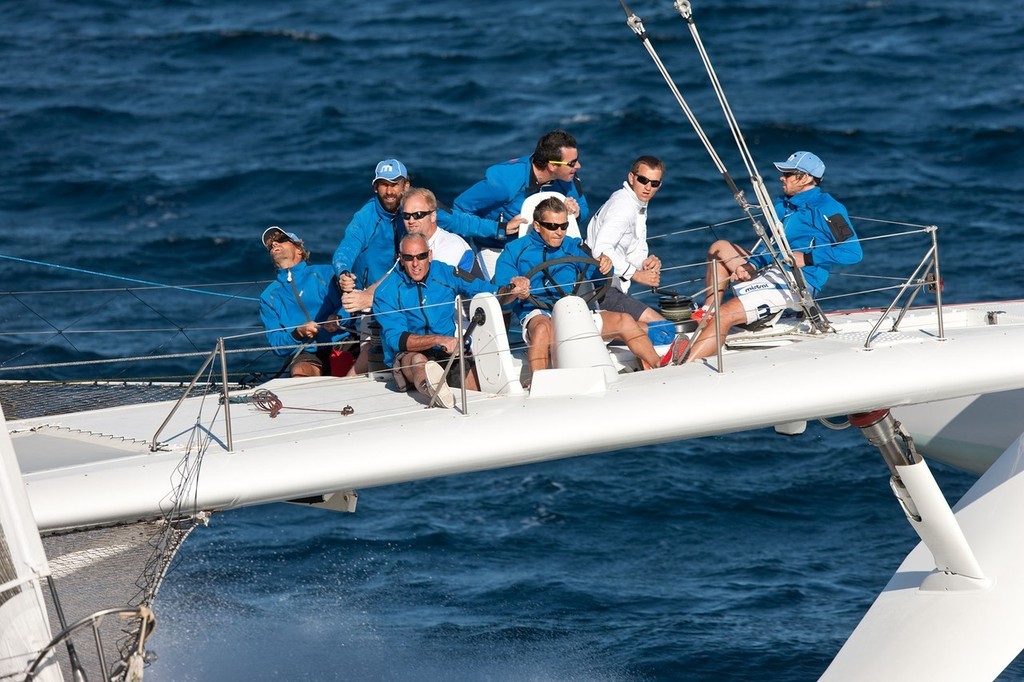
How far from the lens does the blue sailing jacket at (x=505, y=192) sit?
810cm

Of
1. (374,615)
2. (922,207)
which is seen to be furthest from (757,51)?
(374,615)

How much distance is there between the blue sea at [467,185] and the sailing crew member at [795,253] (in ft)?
1.61

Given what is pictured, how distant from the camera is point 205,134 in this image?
19.7 metres

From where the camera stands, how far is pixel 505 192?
811cm

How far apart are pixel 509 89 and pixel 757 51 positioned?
402cm

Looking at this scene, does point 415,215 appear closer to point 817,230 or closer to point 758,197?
point 758,197

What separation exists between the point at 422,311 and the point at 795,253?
2106 millimetres

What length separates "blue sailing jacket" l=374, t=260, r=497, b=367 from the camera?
7188mm

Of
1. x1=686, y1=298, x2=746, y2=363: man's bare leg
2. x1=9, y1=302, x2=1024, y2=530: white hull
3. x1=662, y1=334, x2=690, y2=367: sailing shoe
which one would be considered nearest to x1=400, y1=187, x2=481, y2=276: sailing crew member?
x1=9, y1=302, x2=1024, y2=530: white hull

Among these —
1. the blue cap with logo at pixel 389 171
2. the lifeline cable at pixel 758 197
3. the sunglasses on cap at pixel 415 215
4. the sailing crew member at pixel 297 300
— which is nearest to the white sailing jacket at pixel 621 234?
the lifeline cable at pixel 758 197

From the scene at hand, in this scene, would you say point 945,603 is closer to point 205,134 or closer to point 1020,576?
point 1020,576

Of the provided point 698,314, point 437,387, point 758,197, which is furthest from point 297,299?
point 758,197

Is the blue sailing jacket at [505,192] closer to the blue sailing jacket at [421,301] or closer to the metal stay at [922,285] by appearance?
the blue sailing jacket at [421,301]

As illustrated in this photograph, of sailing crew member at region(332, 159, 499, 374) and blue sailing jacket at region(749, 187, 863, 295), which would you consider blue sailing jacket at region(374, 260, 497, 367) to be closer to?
sailing crew member at region(332, 159, 499, 374)
